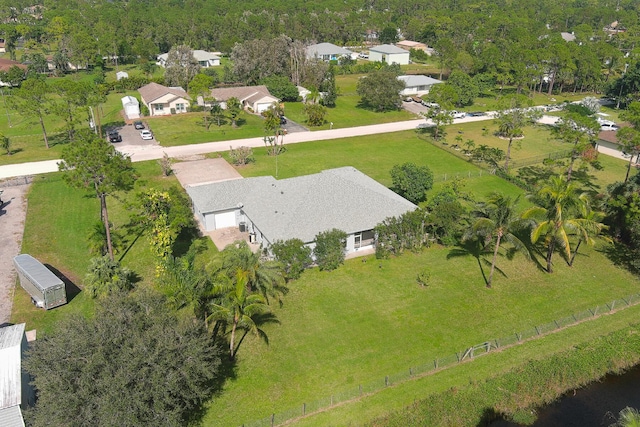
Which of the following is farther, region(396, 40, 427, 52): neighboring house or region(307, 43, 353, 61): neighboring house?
region(396, 40, 427, 52): neighboring house

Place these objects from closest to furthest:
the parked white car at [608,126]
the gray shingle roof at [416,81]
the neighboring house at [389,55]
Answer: the parked white car at [608,126]
the gray shingle roof at [416,81]
the neighboring house at [389,55]

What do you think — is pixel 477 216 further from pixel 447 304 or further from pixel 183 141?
pixel 183 141

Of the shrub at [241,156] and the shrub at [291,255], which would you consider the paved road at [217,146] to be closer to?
the shrub at [241,156]

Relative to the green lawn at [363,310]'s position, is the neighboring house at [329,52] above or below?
above

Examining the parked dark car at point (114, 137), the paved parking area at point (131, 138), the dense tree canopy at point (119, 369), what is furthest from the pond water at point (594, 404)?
the parked dark car at point (114, 137)

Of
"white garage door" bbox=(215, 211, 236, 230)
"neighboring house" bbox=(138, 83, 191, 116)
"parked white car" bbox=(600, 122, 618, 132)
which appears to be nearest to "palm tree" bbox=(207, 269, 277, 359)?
"white garage door" bbox=(215, 211, 236, 230)

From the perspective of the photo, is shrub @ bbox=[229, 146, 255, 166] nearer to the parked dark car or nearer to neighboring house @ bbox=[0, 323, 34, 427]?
the parked dark car

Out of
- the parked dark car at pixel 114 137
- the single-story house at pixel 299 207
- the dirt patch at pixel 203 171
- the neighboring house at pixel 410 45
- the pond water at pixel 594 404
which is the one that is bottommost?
the pond water at pixel 594 404

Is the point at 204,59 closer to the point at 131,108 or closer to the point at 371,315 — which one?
the point at 131,108
